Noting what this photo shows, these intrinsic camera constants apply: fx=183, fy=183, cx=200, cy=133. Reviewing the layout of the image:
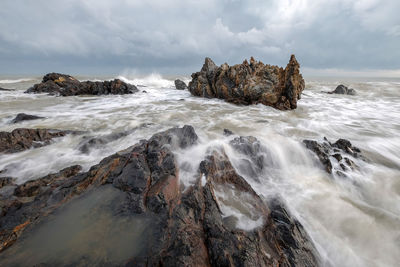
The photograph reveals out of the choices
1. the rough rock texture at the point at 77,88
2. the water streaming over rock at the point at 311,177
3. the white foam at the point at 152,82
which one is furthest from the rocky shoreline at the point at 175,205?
the white foam at the point at 152,82

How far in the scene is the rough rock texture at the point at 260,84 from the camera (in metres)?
10.7

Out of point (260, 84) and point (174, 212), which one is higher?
point (260, 84)

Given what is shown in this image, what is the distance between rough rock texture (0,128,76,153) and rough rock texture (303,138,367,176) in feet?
22.5

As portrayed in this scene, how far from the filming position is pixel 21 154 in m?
4.20

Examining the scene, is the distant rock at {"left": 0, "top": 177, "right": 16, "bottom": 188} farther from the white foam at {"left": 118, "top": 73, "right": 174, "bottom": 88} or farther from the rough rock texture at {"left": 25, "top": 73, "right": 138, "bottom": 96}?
the white foam at {"left": 118, "top": 73, "right": 174, "bottom": 88}

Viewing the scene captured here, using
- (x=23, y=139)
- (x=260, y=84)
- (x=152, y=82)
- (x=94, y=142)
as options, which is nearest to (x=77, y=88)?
(x=23, y=139)

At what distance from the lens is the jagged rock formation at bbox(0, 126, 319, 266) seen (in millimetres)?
1775

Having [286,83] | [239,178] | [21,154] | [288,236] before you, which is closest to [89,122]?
[21,154]

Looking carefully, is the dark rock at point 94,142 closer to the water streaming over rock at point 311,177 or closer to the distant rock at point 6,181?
the water streaming over rock at point 311,177

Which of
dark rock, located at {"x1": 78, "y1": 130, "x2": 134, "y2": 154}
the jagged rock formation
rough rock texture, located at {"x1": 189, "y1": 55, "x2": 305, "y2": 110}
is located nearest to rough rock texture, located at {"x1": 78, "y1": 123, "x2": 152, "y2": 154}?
dark rock, located at {"x1": 78, "y1": 130, "x2": 134, "y2": 154}

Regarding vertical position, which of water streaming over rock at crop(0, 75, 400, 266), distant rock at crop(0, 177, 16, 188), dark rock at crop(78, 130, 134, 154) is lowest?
water streaming over rock at crop(0, 75, 400, 266)

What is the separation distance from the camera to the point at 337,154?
4359mm

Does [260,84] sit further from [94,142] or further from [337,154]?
[94,142]

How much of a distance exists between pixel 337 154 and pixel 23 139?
25.4ft
